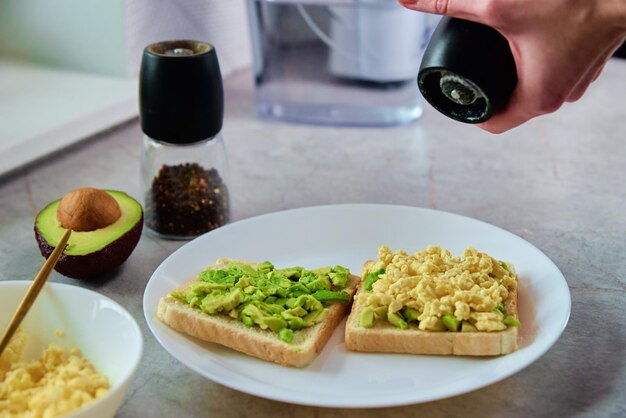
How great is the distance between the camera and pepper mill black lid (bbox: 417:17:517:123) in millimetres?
1089

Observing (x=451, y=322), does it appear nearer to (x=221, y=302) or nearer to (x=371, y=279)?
(x=371, y=279)

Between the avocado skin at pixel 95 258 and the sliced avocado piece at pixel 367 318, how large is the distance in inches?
17.0

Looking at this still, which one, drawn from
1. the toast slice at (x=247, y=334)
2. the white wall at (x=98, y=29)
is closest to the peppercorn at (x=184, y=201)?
the toast slice at (x=247, y=334)

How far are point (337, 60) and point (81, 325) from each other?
3.96 feet

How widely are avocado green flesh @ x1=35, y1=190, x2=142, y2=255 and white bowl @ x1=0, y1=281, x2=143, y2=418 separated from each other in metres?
0.23

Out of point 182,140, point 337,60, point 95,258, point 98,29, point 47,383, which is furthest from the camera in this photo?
point 98,29

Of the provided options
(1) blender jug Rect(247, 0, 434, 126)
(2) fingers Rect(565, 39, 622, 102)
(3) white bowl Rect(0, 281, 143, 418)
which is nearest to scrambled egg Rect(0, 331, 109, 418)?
(3) white bowl Rect(0, 281, 143, 418)

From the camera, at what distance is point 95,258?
1.30m

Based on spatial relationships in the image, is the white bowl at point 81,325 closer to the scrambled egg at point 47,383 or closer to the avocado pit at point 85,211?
the scrambled egg at point 47,383

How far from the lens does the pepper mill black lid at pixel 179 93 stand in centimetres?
139

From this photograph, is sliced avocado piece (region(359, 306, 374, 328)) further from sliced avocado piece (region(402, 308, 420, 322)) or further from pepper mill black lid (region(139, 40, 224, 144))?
pepper mill black lid (region(139, 40, 224, 144))

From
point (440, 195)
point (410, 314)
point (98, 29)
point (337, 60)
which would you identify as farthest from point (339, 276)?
point (98, 29)

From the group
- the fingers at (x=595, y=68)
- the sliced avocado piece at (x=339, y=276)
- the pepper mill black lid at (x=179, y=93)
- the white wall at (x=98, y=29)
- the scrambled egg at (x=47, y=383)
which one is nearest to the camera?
the scrambled egg at (x=47, y=383)

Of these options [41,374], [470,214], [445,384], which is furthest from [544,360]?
[41,374]
